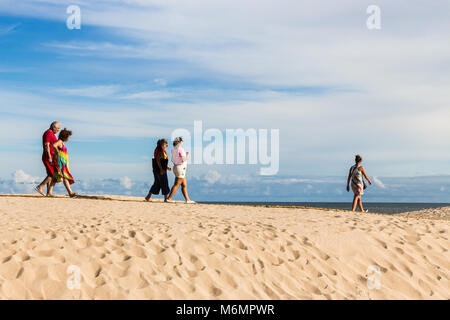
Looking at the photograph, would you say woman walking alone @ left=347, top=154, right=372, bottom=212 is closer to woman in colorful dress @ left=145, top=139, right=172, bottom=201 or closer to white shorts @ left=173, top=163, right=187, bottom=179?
white shorts @ left=173, top=163, right=187, bottom=179

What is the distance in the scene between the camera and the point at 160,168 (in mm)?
16547

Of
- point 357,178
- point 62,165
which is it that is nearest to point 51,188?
point 62,165

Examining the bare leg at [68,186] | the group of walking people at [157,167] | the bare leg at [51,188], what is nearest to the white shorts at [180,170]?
the group of walking people at [157,167]

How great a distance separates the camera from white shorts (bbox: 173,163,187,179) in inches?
635

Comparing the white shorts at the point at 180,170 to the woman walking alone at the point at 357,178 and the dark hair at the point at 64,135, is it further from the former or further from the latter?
the woman walking alone at the point at 357,178

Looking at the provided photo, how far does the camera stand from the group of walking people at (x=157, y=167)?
15.8 meters

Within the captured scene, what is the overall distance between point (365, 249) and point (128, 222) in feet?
18.0

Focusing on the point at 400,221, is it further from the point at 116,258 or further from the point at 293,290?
the point at 116,258

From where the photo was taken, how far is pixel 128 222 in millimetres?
11242

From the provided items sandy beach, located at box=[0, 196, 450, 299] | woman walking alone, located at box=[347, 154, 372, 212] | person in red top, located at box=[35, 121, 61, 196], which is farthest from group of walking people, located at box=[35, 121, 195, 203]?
woman walking alone, located at box=[347, 154, 372, 212]

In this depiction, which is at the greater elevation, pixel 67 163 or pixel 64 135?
pixel 64 135

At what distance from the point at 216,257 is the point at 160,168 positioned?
831 cm

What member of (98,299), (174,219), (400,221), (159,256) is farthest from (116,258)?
(400,221)

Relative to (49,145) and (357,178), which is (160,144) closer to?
(49,145)
